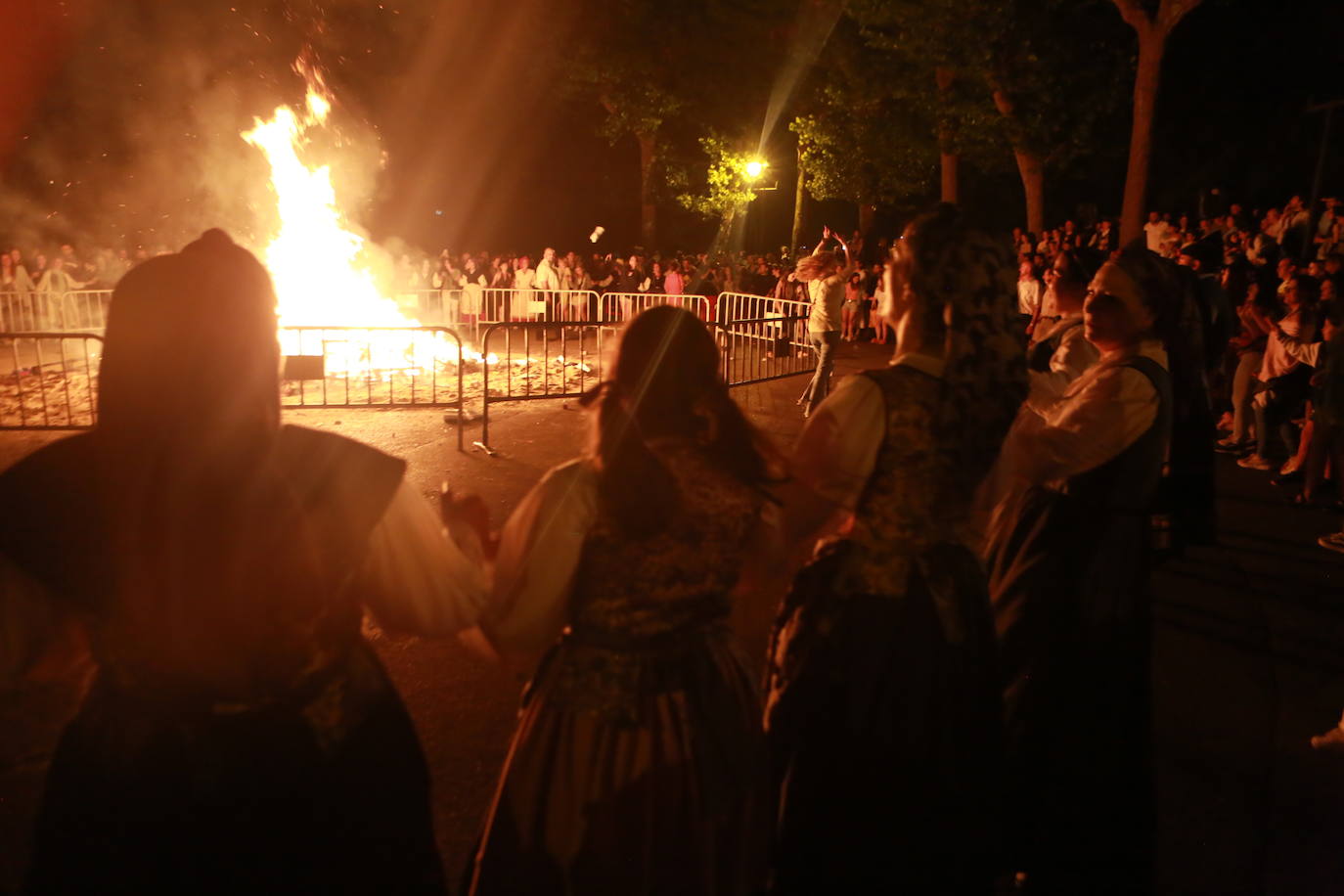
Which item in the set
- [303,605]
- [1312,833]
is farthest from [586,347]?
[303,605]

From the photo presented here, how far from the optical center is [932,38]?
22547 millimetres

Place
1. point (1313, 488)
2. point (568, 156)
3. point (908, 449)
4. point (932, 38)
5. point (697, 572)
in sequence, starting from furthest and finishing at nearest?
point (568, 156), point (932, 38), point (1313, 488), point (908, 449), point (697, 572)

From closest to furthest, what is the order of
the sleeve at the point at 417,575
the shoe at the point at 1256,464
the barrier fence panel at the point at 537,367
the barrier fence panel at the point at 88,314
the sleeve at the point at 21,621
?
the sleeve at the point at 21,621
the sleeve at the point at 417,575
the shoe at the point at 1256,464
the barrier fence panel at the point at 537,367
the barrier fence panel at the point at 88,314

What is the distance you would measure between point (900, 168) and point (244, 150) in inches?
767

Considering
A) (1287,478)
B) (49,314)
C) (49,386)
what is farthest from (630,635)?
(49,314)

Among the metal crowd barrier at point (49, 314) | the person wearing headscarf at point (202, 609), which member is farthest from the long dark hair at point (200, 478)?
the metal crowd barrier at point (49, 314)

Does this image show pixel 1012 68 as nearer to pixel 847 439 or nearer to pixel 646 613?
pixel 847 439

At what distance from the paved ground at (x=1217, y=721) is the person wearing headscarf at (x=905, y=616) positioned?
0.95 metres

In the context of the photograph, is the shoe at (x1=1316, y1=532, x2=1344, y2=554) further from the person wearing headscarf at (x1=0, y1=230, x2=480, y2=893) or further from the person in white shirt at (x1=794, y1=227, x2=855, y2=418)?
the person wearing headscarf at (x1=0, y1=230, x2=480, y2=893)

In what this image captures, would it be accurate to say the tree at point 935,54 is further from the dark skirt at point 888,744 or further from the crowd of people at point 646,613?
the dark skirt at point 888,744

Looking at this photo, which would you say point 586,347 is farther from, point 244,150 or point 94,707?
point 94,707

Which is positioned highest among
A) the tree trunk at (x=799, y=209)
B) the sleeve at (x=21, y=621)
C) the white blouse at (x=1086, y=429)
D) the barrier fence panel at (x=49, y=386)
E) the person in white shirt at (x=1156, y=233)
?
the tree trunk at (x=799, y=209)

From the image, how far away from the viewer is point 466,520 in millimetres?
2475

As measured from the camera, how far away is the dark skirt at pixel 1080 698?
3.33 metres
